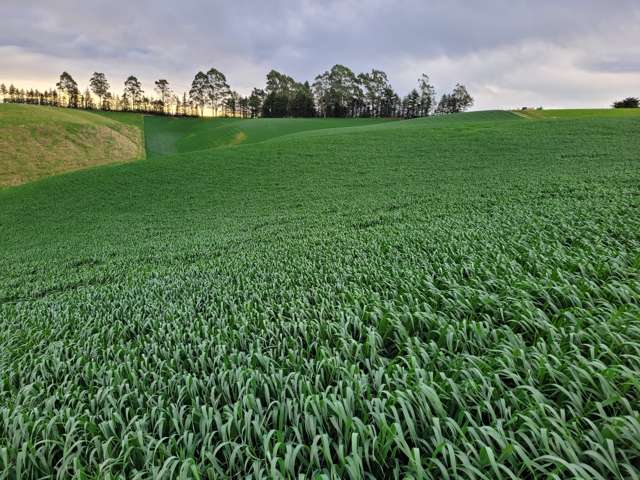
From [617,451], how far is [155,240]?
15.6 meters

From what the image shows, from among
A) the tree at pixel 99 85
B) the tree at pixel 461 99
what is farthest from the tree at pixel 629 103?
the tree at pixel 99 85

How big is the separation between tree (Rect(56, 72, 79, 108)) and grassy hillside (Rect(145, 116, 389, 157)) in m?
43.4

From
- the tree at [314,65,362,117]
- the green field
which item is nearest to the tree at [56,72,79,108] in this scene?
the tree at [314,65,362,117]

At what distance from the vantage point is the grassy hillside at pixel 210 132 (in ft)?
183

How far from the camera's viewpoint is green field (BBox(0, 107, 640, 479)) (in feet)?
6.95

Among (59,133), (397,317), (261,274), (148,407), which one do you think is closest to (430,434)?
(397,317)

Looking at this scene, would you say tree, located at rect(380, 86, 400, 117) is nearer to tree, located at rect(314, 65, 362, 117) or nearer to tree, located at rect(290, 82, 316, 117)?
tree, located at rect(314, 65, 362, 117)

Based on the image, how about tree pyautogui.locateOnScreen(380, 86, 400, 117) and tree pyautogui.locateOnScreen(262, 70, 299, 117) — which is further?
tree pyautogui.locateOnScreen(380, 86, 400, 117)

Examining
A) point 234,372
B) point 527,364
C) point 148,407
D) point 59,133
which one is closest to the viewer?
point 527,364

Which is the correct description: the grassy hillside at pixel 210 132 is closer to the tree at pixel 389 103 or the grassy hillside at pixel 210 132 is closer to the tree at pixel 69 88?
the tree at pixel 389 103

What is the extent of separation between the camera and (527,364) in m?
2.60

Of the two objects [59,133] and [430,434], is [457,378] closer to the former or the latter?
[430,434]

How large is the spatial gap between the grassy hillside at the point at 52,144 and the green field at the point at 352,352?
34550mm

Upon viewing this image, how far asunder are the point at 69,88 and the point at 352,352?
444 feet
